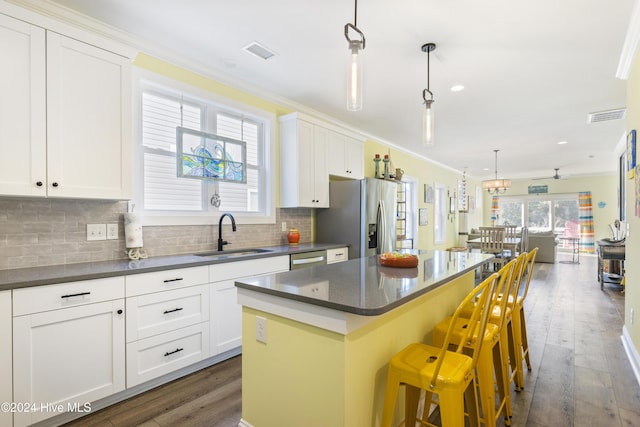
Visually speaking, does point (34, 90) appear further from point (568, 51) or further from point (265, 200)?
point (568, 51)

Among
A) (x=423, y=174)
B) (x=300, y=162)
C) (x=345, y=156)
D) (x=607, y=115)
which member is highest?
(x=607, y=115)

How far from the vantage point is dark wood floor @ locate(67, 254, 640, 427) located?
6.42 feet

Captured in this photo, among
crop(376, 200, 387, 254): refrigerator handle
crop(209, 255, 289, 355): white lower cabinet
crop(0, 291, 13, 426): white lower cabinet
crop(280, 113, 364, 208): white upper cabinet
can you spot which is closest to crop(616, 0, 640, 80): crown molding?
crop(376, 200, 387, 254): refrigerator handle

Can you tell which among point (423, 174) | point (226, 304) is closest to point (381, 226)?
point (226, 304)

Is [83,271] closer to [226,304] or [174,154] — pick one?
[226,304]

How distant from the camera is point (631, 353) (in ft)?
8.97

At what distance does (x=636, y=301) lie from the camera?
2.61 m

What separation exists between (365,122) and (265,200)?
207 cm

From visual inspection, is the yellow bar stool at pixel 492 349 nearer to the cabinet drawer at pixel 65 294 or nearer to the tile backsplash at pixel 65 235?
the cabinet drawer at pixel 65 294

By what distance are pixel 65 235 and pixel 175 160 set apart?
3.48 ft

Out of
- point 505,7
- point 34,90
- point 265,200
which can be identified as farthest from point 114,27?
point 505,7

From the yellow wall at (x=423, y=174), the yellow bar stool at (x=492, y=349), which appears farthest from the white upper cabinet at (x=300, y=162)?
the yellow bar stool at (x=492, y=349)

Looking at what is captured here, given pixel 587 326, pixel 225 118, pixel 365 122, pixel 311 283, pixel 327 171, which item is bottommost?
pixel 587 326

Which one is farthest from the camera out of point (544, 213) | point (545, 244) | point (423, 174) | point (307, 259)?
point (544, 213)
